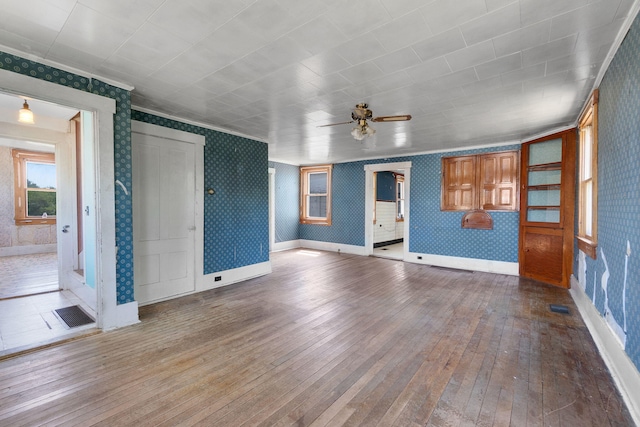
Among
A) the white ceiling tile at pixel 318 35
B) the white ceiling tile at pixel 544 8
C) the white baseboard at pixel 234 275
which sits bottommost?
the white baseboard at pixel 234 275

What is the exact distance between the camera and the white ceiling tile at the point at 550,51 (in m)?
2.23

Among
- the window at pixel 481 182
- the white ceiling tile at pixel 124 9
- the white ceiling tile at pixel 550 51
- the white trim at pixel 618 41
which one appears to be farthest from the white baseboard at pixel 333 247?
the white ceiling tile at pixel 124 9

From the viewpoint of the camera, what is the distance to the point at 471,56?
2455mm

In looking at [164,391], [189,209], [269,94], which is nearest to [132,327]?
[164,391]

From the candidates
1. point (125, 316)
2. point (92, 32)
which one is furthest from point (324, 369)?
point (92, 32)

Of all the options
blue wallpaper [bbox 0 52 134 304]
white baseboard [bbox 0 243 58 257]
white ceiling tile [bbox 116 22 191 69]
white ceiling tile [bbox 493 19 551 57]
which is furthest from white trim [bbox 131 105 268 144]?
white baseboard [bbox 0 243 58 257]

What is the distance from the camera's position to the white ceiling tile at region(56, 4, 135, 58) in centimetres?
199

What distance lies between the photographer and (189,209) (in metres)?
4.30

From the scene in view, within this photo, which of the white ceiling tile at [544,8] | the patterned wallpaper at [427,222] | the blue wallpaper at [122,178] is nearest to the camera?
the white ceiling tile at [544,8]

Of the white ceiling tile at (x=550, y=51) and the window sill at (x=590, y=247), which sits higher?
the white ceiling tile at (x=550, y=51)

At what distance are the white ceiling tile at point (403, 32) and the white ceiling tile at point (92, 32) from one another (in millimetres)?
1869

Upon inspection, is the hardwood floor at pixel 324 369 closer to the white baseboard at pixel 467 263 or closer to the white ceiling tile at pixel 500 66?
the white baseboard at pixel 467 263

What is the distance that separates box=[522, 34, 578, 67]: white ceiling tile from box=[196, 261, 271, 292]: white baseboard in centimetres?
476

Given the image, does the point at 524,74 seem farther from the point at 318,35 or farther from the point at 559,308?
the point at 559,308
